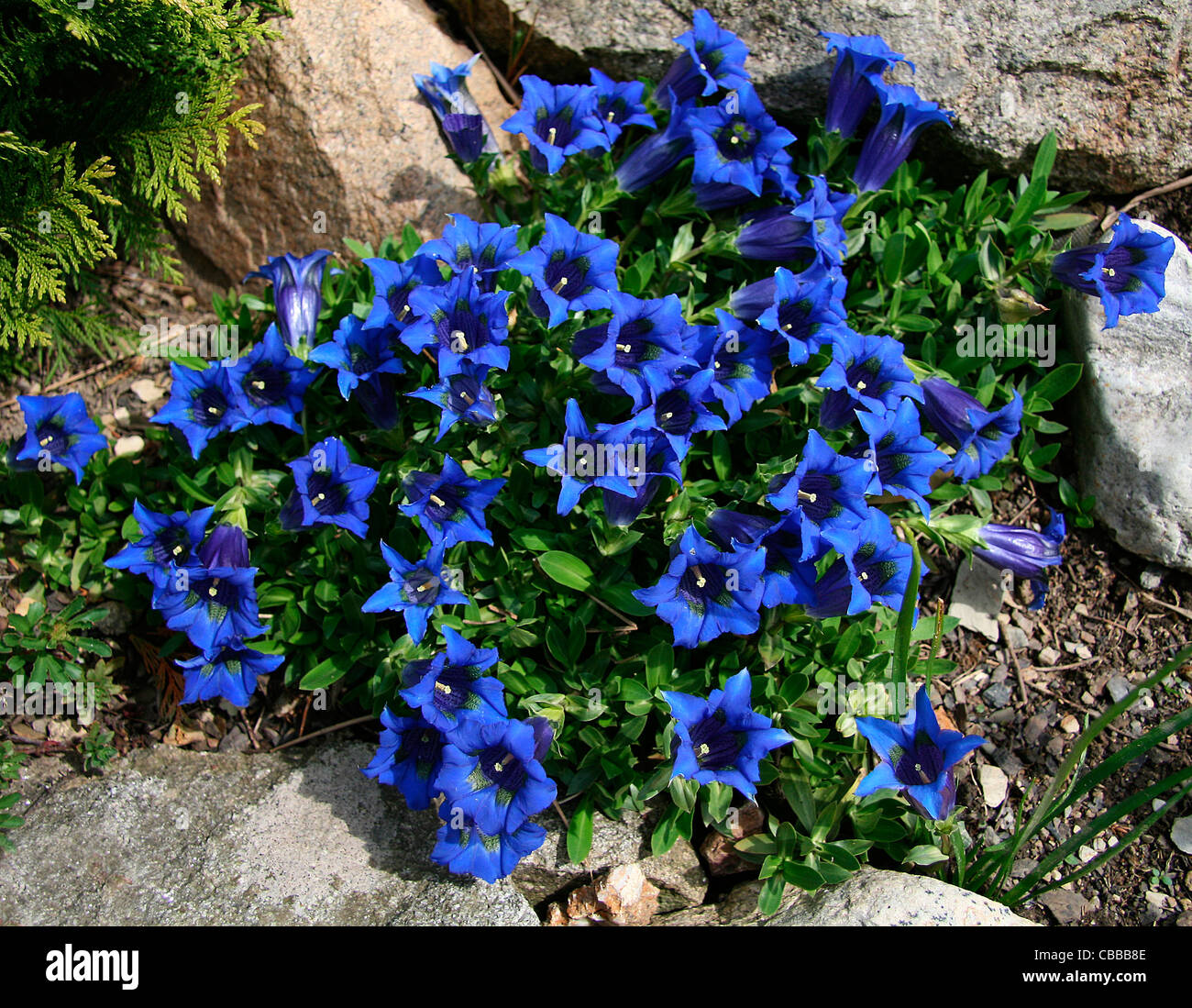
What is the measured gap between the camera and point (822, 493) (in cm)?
346

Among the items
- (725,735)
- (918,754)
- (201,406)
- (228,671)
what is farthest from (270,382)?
(918,754)

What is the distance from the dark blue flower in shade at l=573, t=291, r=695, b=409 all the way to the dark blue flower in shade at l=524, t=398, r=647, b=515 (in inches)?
8.6

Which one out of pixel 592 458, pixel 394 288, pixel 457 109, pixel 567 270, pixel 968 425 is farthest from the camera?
pixel 457 109

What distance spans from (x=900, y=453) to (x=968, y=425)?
0.51 metres

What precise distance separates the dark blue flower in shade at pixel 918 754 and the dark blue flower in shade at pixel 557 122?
2522mm

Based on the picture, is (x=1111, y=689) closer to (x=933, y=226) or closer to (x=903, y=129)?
(x=933, y=226)

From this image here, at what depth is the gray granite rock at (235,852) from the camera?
347 centimetres

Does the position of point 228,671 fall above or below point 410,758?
above

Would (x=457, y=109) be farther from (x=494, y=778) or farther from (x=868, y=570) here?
(x=494, y=778)

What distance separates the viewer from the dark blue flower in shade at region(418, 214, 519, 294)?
3662 millimetres

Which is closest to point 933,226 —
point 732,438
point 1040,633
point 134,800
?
point 732,438

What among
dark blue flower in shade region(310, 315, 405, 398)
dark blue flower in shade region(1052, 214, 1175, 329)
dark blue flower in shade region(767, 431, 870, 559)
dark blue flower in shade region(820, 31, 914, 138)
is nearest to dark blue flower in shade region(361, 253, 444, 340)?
dark blue flower in shade region(310, 315, 405, 398)

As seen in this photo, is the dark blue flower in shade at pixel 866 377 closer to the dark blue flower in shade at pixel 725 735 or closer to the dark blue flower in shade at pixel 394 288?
the dark blue flower in shade at pixel 725 735

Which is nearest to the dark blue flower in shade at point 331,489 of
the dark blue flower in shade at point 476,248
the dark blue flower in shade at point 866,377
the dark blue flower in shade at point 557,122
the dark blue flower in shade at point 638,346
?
the dark blue flower in shade at point 476,248
